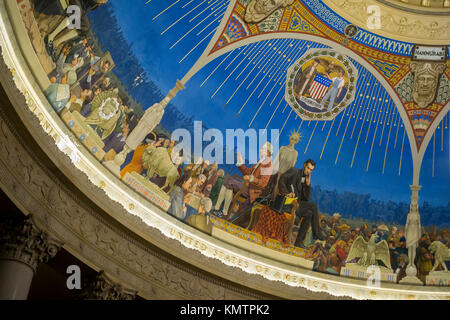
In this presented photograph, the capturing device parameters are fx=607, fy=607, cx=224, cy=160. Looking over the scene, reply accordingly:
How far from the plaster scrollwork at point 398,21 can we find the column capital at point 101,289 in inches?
308

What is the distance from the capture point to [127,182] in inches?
477

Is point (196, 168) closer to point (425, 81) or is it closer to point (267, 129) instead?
point (267, 129)

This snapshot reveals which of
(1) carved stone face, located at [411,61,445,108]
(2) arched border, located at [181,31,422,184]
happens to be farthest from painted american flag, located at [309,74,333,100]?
(1) carved stone face, located at [411,61,445,108]

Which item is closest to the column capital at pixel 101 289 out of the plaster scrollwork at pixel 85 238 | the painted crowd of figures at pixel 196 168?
→ the plaster scrollwork at pixel 85 238

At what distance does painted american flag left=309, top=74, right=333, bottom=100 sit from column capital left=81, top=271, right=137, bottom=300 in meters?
6.66

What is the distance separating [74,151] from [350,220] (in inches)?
281

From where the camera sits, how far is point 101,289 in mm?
10289

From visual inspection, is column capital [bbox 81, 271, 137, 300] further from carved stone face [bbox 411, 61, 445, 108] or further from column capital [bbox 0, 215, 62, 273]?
carved stone face [bbox 411, 61, 445, 108]

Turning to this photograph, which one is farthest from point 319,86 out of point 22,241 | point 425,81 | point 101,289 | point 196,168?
point 22,241

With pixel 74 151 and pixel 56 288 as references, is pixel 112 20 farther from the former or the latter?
pixel 56 288

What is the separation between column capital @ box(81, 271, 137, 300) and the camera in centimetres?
1023

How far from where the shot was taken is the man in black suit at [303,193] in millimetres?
14352

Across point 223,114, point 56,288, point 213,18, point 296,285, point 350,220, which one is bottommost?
point 56,288

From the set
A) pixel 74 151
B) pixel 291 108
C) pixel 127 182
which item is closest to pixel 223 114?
pixel 291 108
